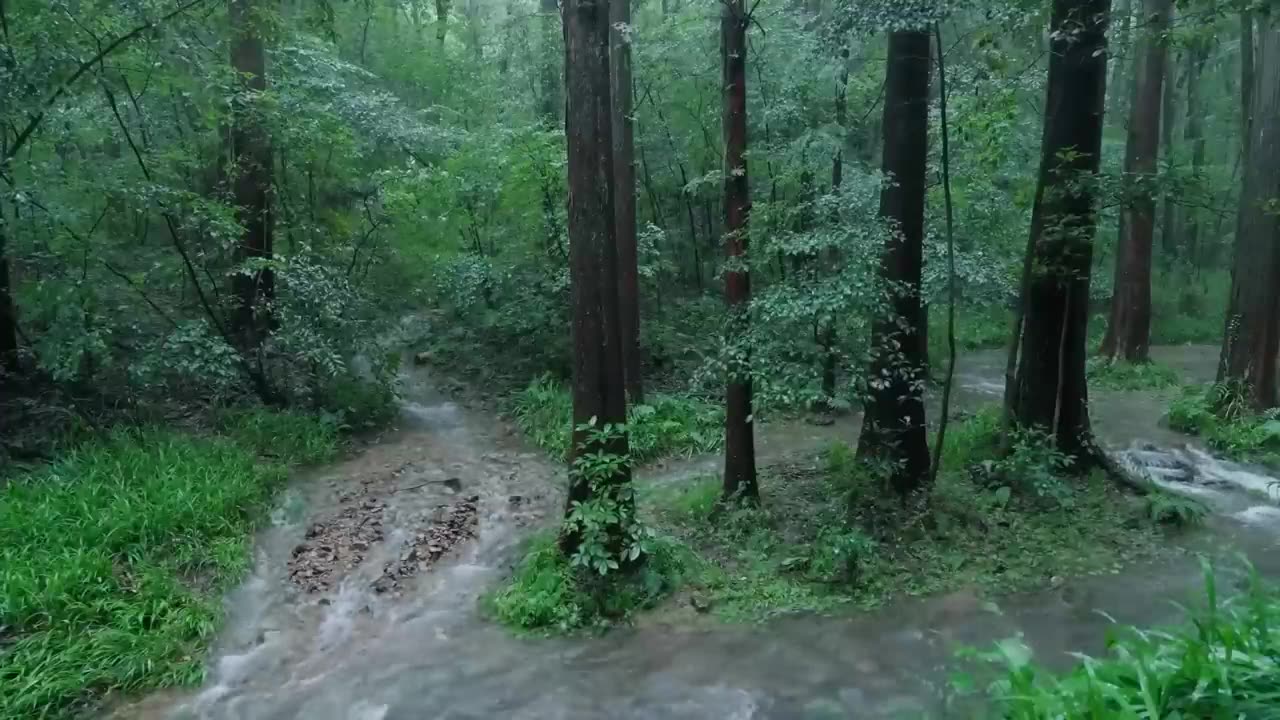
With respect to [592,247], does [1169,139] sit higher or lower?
higher

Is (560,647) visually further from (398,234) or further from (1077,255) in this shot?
(398,234)

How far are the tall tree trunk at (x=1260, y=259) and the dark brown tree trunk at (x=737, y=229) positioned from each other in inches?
294

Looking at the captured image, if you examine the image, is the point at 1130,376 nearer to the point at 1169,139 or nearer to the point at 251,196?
the point at 1169,139

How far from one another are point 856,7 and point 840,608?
5.35 m

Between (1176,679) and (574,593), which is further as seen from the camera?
(574,593)

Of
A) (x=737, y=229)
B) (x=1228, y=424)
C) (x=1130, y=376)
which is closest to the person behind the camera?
(x=737, y=229)

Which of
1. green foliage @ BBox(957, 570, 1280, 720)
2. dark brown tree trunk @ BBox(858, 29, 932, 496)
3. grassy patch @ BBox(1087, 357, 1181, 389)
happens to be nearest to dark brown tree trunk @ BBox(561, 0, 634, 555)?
dark brown tree trunk @ BBox(858, 29, 932, 496)

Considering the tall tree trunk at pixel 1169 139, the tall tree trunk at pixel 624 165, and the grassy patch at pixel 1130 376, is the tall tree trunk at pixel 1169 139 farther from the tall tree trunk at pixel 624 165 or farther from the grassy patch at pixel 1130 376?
the tall tree trunk at pixel 624 165

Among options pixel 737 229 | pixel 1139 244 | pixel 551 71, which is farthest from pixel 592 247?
pixel 1139 244

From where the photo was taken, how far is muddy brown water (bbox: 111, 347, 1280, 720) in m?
5.86

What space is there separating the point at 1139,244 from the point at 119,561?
1687 centimetres

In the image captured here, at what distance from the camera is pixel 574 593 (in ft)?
23.5

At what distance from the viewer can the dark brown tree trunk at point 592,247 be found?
6797 mm

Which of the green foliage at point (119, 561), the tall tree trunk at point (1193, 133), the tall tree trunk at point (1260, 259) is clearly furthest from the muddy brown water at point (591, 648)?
the tall tree trunk at point (1193, 133)
